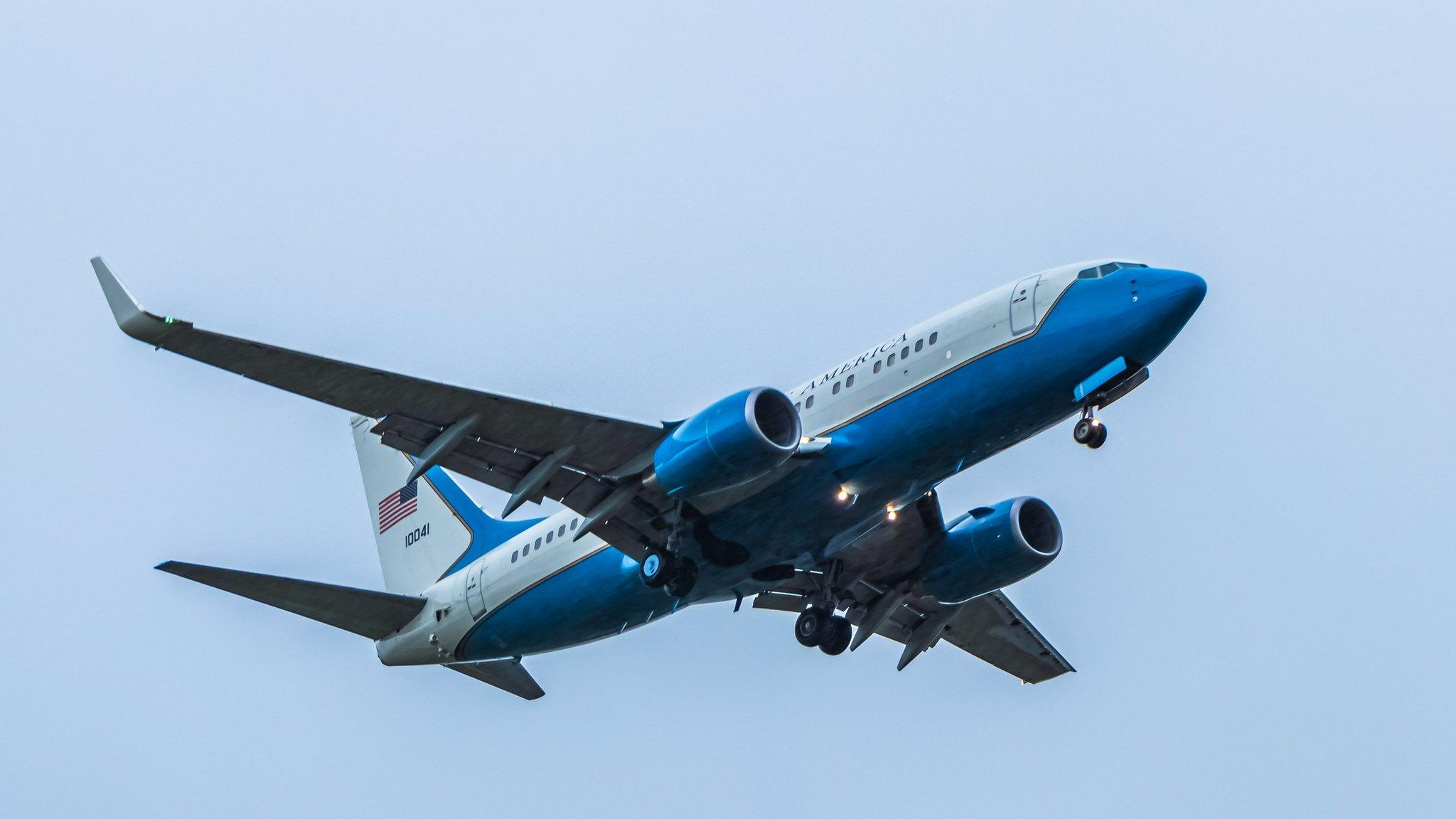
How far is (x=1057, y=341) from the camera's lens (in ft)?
96.2

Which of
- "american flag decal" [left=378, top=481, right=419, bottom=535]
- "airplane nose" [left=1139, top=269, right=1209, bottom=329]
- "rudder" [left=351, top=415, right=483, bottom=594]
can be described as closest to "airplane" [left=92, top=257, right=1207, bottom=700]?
"airplane nose" [left=1139, top=269, right=1209, bottom=329]

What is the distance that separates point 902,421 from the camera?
3009 cm

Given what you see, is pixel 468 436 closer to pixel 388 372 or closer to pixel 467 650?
pixel 388 372

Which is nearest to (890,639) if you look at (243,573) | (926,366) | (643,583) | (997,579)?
(997,579)

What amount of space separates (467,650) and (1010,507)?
11916 millimetres

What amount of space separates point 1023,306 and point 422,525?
1707 cm

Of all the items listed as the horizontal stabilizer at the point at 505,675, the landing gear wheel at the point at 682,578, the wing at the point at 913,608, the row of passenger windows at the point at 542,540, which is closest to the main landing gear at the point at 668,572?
the landing gear wheel at the point at 682,578

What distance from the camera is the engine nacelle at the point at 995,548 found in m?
34.9

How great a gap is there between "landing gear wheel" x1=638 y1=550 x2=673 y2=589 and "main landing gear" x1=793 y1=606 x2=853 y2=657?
15.8 feet

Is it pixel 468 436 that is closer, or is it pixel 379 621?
pixel 468 436

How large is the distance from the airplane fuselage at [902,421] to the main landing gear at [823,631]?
1863 millimetres

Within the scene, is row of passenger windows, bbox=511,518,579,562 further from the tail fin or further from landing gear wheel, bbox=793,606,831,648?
landing gear wheel, bbox=793,606,831,648

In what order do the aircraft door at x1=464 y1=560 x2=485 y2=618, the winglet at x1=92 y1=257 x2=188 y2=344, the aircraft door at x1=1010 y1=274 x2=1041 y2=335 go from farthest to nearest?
the aircraft door at x1=464 y1=560 x2=485 y2=618 → the aircraft door at x1=1010 y1=274 x2=1041 y2=335 → the winglet at x1=92 y1=257 x2=188 y2=344

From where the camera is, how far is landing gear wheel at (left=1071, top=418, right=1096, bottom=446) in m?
29.1
